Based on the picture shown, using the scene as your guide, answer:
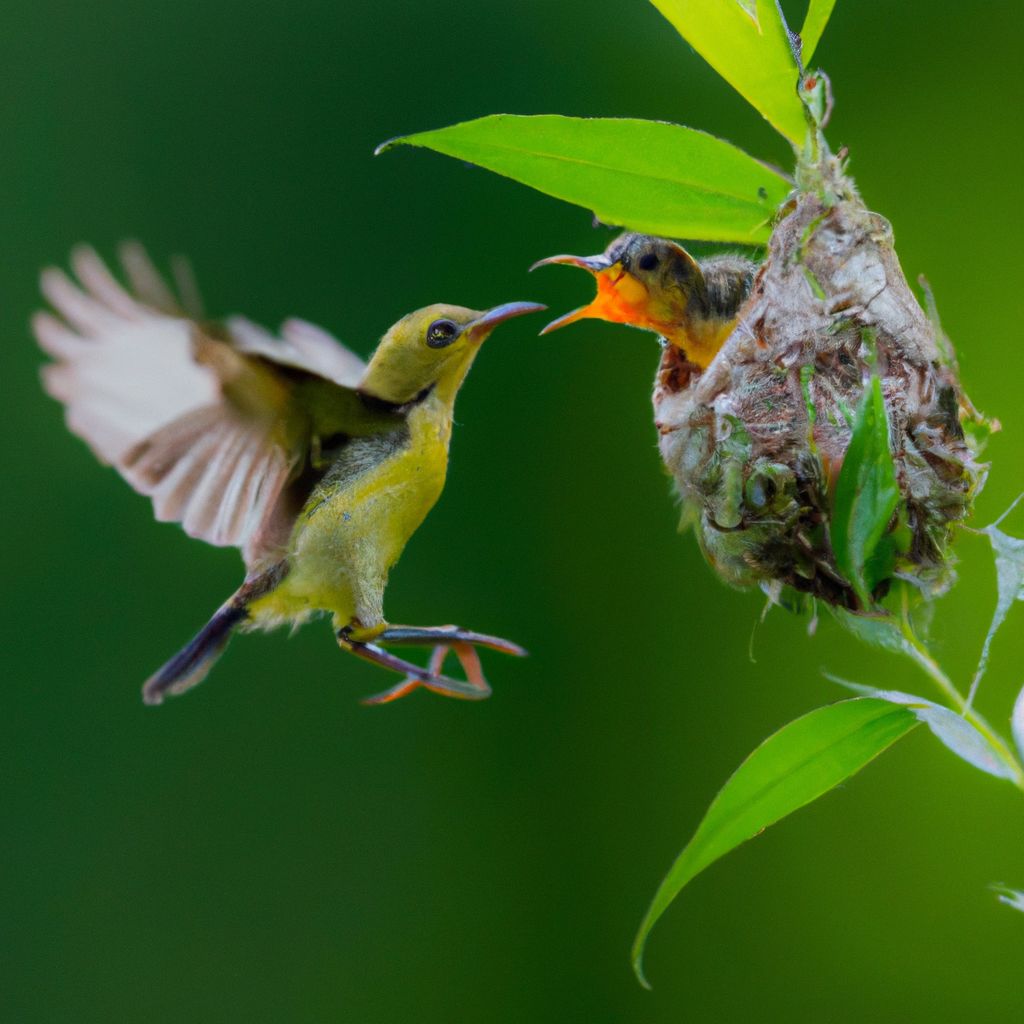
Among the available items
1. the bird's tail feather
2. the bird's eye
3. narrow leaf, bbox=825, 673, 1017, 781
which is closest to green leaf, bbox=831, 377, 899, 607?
narrow leaf, bbox=825, 673, 1017, 781

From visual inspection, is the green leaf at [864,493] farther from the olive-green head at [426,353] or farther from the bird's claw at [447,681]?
the olive-green head at [426,353]

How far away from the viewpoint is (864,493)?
1027mm

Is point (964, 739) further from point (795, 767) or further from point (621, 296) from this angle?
point (621, 296)

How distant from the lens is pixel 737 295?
145 centimetres

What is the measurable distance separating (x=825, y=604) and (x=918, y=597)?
91mm

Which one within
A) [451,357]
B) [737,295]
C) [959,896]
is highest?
[451,357]

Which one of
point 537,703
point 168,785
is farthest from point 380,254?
point 168,785

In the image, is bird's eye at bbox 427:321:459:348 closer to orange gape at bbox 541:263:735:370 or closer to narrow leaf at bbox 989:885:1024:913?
orange gape at bbox 541:263:735:370

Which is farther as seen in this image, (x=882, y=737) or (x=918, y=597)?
(x=918, y=597)

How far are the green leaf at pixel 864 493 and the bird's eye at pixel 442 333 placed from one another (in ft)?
1.62

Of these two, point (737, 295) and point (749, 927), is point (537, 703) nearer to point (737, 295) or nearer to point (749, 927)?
point (749, 927)

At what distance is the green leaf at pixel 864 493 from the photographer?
39.5 inches

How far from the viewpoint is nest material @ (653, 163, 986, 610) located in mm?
1171

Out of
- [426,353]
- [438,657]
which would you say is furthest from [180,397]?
[438,657]
